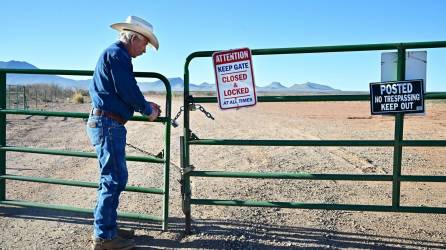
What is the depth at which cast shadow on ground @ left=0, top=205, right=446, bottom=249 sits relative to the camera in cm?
468

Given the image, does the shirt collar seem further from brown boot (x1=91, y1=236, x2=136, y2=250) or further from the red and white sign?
brown boot (x1=91, y1=236, x2=136, y2=250)

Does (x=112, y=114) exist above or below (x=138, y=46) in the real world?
below

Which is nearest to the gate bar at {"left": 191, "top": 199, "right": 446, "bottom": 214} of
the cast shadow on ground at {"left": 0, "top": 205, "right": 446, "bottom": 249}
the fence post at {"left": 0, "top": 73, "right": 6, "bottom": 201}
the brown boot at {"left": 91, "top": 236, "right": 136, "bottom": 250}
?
the cast shadow on ground at {"left": 0, "top": 205, "right": 446, "bottom": 249}

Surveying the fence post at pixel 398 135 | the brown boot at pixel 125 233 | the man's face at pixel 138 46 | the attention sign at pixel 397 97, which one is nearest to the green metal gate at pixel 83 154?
the brown boot at pixel 125 233

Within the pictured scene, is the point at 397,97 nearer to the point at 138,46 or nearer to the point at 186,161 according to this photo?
the point at 186,161

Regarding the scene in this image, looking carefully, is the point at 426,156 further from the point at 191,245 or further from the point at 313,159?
the point at 191,245

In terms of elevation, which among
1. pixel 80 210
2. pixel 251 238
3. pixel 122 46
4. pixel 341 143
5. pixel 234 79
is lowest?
pixel 251 238

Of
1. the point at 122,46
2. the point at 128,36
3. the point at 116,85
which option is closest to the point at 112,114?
the point at 116,85

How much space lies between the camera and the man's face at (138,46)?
4.38 m

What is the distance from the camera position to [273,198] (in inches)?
259

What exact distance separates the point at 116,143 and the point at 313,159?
20.1ft

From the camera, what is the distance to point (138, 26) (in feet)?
14.2

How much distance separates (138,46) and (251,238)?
87.3 inches

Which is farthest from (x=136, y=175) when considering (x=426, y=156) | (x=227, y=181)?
(x=426, y=156)
